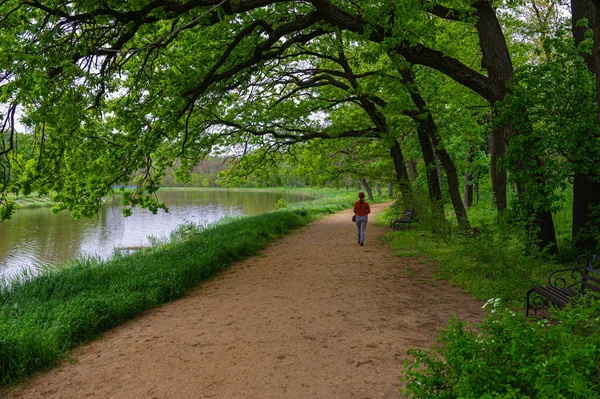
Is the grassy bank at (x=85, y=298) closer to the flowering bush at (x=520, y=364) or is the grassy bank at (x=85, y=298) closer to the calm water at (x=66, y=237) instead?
the flowering bush at (x=520, y=364)

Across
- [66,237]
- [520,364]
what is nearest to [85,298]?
[520,364]

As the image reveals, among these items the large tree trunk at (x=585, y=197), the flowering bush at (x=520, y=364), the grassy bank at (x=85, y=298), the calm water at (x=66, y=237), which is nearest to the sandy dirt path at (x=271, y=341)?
the grassy bank at (x=85, y=298)

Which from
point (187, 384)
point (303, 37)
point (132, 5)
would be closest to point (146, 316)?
point (187, 384)

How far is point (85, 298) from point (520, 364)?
19.8 ft

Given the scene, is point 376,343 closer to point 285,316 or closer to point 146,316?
point 285,316

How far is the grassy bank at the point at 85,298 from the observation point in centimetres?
436

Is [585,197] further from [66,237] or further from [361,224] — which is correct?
[66,237]

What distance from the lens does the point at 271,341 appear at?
471 centimetres

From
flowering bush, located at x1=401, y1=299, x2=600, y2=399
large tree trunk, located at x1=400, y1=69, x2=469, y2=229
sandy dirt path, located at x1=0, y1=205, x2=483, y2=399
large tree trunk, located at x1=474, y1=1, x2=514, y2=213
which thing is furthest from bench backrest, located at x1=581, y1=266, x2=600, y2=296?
large tree trunk, located at x1=400, y1=69, x2=469, y2=229

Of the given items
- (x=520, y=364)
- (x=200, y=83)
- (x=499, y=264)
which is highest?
(x=200, y=83)

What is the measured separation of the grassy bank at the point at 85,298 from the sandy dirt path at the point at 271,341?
227 mm

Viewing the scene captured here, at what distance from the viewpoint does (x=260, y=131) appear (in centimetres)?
1499

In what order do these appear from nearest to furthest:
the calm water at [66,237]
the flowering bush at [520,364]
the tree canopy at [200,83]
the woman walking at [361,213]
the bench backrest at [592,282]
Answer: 1. the flowering bush at [520,364]
2. the bench backrest at [592,282]
3. the tree canopy at [200,83]
4. the woman walking at [361,213]
5. the calm water at [66,237]

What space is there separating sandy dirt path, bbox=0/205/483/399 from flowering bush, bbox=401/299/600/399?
3.60 feet
